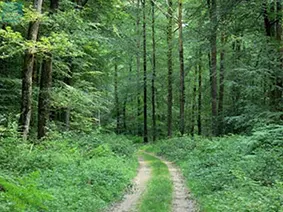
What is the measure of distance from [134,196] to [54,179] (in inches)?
97.4

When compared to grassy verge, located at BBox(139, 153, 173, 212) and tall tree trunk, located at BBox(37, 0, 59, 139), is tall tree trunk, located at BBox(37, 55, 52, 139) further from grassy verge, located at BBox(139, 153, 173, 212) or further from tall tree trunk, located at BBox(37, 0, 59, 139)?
grassy verge, located at BBox(139, 153, 173, 212)

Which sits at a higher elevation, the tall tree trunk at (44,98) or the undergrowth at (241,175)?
the tall tree trunk at (44,98)

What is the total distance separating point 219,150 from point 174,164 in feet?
11.7

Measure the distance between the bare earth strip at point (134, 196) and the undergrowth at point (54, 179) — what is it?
0.93 ft

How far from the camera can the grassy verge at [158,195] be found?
918 cm

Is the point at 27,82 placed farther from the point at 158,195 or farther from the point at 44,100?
the point at 158,195

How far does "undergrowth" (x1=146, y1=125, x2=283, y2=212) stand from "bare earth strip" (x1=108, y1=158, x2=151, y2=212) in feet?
5.31

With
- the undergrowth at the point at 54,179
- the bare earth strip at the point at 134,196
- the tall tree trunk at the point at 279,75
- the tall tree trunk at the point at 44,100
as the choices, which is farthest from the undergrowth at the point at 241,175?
the tall tree trunk at the point at 44,100

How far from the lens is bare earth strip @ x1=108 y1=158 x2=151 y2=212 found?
30.8 feet

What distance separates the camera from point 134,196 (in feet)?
35.2

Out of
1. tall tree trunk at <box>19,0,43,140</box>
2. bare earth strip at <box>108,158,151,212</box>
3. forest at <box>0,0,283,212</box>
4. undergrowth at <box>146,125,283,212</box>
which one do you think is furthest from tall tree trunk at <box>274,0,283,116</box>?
tall tree trunk at <box>19,0,43,140</box>

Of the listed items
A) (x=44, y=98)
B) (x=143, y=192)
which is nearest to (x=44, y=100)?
(x=44, y=98)

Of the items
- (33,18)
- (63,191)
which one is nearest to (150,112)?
(33,18)

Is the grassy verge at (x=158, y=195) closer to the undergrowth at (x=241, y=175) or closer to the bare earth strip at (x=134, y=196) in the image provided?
the bare earth strip at (x=134, y=196)
